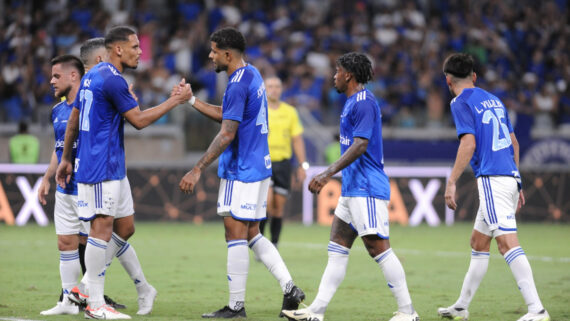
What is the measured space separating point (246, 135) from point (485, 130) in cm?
203

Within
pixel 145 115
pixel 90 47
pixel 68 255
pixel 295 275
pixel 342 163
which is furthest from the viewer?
pixel 295 275

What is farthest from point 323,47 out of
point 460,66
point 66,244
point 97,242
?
point 97,242

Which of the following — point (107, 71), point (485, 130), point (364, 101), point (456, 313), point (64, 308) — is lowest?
point (64, 308)

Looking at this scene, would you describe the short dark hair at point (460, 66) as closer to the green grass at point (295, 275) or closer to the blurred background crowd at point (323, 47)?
the green grass at point (295, 275)

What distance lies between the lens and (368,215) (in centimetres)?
692

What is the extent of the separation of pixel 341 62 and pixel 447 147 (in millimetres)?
13205

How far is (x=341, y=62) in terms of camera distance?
7.18 metres

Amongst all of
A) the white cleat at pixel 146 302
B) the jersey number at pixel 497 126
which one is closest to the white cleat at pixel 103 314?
the white cleat at pixel 146 302

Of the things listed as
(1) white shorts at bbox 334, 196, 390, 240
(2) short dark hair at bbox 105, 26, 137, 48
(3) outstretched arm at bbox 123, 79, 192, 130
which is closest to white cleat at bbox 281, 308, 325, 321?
(1) white shorts at bbox 334, 196, 390, 240

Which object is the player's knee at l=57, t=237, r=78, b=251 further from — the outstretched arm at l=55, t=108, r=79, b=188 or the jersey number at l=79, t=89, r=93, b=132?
the jersey number at l=79, t=89, r=93, b=132

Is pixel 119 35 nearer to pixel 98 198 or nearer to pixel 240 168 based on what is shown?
pixel 98 198

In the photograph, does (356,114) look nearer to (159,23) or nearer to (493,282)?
(493,282)

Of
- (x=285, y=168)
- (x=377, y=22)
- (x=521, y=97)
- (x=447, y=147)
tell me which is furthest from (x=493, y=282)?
(x=377, y=22)

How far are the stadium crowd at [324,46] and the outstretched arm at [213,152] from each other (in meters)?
12.5
